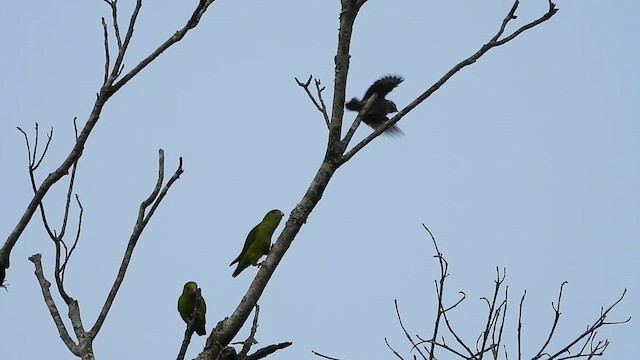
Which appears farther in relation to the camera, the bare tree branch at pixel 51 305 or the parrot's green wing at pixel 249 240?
the parrot's green wing at pixel 249 240

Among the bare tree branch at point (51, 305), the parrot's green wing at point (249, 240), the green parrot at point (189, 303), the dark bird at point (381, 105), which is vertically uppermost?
the dark bird at point (381, 105)

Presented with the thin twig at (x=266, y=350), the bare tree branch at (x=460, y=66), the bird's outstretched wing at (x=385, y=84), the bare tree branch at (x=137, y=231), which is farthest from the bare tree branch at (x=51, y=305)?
the bird's outstretched wing at (x=385, y=84)

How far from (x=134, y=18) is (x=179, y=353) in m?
1.51

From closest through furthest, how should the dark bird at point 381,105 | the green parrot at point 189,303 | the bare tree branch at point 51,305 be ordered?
the bare tree branch at point 51,305 → the green parrot at point 189,303 → the dark bird at point 381,105


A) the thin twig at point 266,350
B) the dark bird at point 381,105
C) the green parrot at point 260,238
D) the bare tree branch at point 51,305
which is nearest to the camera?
the thin twig at point 266,350

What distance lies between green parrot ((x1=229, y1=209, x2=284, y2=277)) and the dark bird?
1831 mm

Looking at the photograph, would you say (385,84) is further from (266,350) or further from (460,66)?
(266,350)

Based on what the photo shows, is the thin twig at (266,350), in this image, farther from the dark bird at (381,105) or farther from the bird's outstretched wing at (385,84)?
the bird's outstretched wing at (385,84)

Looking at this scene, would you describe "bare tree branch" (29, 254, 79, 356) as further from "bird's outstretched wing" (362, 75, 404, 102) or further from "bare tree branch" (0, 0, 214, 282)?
"bird's outstretched wing" (362, 75, 404, 102)

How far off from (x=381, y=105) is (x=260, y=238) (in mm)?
2122

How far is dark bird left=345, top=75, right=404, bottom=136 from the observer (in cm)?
655

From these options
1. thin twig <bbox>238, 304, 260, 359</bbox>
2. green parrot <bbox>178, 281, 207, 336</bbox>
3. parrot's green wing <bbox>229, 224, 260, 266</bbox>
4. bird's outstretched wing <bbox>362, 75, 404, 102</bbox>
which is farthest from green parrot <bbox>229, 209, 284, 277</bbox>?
bird's outstretched wing <bbox>362, 75, 404, 102</bbox>

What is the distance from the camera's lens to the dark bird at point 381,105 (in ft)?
21.5

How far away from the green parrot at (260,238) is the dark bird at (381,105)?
1.83 m
